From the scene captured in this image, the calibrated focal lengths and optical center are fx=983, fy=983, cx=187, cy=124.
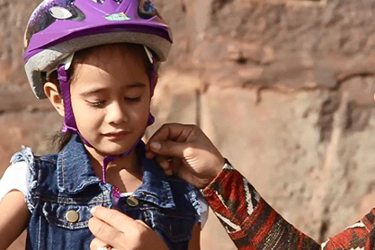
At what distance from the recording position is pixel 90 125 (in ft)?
7.49

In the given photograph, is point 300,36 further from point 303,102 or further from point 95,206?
point 95,206

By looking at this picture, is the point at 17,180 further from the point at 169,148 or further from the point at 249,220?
the point at 249,220

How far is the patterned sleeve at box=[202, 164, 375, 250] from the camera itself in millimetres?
2465

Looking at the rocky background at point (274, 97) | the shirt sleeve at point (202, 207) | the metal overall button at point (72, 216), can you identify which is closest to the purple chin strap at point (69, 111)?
the metal overall button at point (72, 216)

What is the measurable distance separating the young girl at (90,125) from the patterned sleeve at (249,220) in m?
0.10

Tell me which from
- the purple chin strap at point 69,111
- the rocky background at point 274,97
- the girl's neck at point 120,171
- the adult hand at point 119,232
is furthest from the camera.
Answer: the rocky background at point 274,97

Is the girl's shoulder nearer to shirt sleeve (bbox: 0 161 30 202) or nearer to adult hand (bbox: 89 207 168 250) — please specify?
shirt sleeve (bbox: 0 161 30 202)

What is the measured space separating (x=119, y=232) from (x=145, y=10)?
0.53 metres

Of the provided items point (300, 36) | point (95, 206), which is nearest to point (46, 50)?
point (95, 206)

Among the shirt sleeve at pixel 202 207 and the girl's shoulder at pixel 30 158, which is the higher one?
the girl's shoulder at pixel 30 158

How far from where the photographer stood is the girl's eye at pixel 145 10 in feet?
7.63

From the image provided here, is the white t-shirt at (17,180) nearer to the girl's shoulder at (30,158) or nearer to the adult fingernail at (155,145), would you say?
the girl's shoulder at (30,158)

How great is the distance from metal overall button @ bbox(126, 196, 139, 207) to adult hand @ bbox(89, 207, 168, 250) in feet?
0.39

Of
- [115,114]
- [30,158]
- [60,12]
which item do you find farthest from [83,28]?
[30,158]
